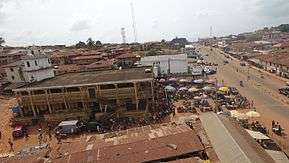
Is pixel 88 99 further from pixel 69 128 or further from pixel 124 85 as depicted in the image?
pixel 69 128

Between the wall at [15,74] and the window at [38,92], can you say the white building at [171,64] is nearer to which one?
the wall at [15,74]

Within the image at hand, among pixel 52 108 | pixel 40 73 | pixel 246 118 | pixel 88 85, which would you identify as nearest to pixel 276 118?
pixel 246 118

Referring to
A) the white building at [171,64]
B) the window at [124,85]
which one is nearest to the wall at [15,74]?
the window at [124,85]

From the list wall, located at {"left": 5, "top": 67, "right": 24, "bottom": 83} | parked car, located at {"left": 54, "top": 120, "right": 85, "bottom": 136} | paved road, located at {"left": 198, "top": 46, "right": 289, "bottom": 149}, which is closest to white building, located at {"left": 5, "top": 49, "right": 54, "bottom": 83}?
A: wall, located at {"left": 5, "top": 67, "right": 24, "bottom": 83}

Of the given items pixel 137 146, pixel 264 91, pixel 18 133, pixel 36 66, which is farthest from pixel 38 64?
pixel 264 91

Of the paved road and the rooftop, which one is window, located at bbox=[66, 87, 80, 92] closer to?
the rooftop
